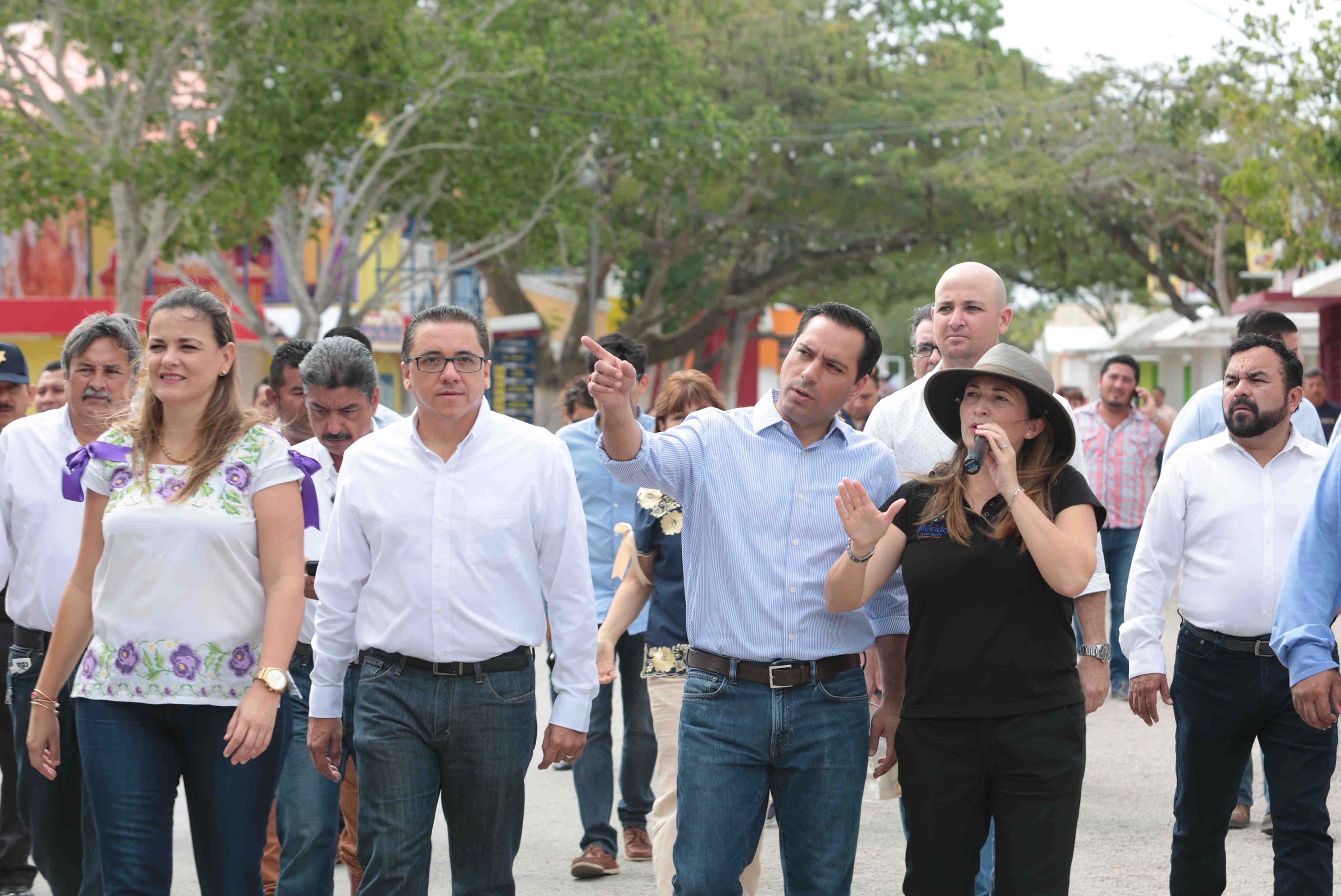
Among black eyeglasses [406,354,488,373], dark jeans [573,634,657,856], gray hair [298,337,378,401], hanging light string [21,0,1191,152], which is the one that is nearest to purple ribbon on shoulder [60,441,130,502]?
black eyeglasses [406,354,488,373]

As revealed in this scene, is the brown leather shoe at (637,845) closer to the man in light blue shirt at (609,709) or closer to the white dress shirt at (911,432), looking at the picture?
the man in light blue shirt at (609,709)

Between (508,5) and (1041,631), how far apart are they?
20452 mm

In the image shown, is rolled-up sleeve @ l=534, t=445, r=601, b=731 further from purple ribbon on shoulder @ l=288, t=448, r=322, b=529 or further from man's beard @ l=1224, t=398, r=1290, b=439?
man's beard @ l=1224, t=398, r=1290, b=439

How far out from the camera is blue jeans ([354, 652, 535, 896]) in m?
4.13

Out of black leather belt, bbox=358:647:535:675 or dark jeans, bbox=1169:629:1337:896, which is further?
dark jeans, bbox=1169:629:1337:896

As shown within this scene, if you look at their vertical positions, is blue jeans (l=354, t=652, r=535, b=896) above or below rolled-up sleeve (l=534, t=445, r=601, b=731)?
below

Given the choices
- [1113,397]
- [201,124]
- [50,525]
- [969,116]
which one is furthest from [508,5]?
[50,525]

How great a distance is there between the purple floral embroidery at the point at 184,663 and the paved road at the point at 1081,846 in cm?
243

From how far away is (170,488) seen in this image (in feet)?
13.6

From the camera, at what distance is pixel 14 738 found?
17.3 ft

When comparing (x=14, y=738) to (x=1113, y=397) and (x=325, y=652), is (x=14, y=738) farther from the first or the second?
(x=1113, y=397)

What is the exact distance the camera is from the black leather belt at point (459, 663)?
418 centimetres

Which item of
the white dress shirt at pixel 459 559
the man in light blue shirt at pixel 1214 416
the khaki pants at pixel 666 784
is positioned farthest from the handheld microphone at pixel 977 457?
the man in light blue shirt at pixel 1214 416

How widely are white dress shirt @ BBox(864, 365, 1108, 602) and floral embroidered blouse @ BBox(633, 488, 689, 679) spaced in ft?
2.77
